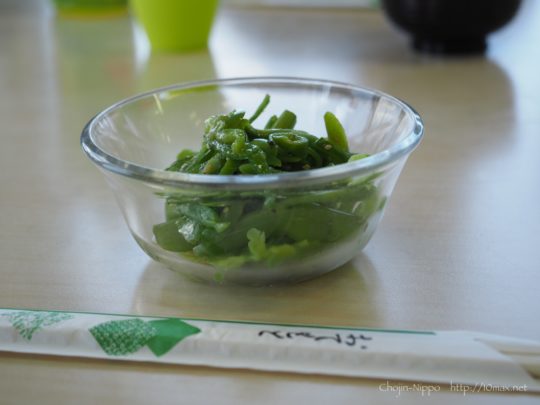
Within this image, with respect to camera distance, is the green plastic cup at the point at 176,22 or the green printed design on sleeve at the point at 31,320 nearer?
the green printed design on sleeve at the point at 31,320

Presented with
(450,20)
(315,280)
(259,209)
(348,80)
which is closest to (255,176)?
(259,209)

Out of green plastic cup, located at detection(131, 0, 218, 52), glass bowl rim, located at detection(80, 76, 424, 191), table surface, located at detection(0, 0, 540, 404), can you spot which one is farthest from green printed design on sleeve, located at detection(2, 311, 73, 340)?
green plastic cup, located at detection(131, 0, 218, 52)

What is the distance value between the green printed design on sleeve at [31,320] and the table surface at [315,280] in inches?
1.0

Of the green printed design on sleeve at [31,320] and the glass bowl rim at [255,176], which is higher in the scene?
the glass bowl rim at [255,176]

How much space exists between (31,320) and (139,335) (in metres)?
0.10

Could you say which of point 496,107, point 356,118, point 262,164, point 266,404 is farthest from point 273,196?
point 496,107

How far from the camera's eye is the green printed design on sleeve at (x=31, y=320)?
0.62 metres

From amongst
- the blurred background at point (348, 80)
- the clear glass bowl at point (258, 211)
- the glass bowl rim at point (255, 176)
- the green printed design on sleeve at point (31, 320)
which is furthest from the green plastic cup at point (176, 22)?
the green printed design on sleeve at point (31, 320)

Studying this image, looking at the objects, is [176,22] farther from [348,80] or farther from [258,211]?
[258,211]

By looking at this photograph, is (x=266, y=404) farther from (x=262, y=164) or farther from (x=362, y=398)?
(x=262, y=164)

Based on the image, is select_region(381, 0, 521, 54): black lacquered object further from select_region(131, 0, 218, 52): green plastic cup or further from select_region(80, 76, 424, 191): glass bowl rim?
select_region(80, 76, 424, 191): glass bowl rim

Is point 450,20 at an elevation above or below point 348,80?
above

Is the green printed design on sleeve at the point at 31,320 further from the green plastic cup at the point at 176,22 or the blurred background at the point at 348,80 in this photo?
the green plastic cup at the point at 176,22

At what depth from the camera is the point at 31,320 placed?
0.63m
